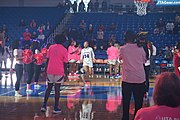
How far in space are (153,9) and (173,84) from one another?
23.7m

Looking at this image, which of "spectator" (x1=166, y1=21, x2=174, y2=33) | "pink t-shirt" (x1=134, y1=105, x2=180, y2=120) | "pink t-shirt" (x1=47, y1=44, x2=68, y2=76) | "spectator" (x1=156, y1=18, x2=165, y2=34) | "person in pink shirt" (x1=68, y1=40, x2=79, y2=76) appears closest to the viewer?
"pink t-shirt" (x1=134, y1=105, x2=180, y2=120)

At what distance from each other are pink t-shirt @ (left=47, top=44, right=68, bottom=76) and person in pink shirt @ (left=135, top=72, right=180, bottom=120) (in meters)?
5.00

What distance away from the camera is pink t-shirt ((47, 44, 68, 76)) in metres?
7.54

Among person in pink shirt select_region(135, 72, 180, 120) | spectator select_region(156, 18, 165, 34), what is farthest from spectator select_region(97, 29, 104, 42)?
person in pink shirt select_region(135, 72, 180, 120)

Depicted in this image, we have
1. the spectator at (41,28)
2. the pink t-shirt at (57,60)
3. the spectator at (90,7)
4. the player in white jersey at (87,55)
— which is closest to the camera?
the pink t-shirt at (57,60)

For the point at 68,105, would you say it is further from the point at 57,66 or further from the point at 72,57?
the point at 72,57

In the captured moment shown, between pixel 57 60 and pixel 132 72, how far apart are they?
223 centimetres

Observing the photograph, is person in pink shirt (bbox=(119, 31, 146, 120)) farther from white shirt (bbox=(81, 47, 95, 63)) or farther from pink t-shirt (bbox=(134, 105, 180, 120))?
white shirt (bbox=(81, 47, 95, 63))

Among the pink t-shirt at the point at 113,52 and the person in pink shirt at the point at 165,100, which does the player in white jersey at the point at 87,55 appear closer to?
the pink t-shirt at the point at 113,52

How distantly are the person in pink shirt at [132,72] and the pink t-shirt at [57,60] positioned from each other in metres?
1.97

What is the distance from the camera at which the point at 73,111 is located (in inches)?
305

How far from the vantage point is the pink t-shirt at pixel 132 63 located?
19.2 ft

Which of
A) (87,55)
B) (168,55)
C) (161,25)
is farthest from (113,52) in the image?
(161,25)

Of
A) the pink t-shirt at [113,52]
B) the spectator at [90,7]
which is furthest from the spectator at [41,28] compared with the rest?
the pink t-shirt at [113,52]
